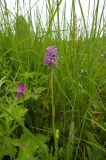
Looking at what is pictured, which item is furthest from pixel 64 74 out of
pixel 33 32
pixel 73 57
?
pixel 33 32

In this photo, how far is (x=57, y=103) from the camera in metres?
1.12

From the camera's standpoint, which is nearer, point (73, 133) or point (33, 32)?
point (73, 133)

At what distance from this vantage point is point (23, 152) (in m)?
0.92

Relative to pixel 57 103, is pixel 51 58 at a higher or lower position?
higher

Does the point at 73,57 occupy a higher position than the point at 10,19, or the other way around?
the point at 10,19

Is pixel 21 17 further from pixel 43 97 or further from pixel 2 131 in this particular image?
pixel 2 131

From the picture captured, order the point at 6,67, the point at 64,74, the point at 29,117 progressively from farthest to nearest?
the point at 6,67
the point at 64,74
the point at 29,117

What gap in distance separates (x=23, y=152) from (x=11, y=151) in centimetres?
3

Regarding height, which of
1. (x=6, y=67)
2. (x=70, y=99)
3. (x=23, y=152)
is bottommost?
(x=23, y=152)

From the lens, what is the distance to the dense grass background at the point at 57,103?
92 centimetres

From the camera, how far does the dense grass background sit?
3.03ft

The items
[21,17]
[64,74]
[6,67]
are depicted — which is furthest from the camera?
[21,17]

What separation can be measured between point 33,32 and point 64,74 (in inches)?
20.8

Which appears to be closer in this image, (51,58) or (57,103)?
(51,58)
